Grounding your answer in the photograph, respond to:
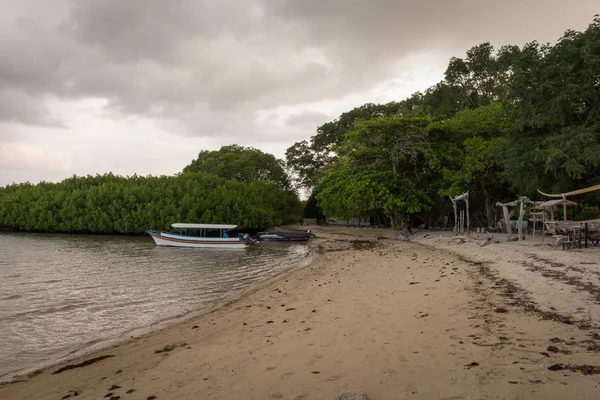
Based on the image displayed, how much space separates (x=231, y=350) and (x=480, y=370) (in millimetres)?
4281

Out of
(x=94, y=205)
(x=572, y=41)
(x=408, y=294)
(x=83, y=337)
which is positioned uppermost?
(x=572, y=41)

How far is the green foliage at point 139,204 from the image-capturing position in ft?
162

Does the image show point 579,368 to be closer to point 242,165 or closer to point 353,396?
point 353,396

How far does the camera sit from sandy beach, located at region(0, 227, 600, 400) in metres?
4.47

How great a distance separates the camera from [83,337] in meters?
9.01

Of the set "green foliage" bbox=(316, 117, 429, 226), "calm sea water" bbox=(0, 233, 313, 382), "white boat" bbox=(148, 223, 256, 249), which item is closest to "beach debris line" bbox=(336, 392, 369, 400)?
"calm sea water" bbox=(0, 233, 313, 382)

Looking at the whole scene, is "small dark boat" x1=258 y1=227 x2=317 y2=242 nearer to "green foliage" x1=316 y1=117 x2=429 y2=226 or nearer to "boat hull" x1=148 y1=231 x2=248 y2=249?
"green foliage" x1=316 y1=117 x2=429 y2=226

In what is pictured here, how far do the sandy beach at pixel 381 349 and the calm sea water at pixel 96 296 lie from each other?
1.27 metres

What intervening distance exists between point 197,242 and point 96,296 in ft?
66.9

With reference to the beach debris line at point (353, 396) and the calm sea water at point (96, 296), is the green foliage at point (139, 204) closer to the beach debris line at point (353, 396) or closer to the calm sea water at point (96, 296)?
the calm sea water at point (96, 296)

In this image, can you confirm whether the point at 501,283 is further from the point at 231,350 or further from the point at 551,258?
the point at 231,350

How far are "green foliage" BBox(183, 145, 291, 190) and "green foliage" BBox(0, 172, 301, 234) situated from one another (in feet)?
22.8

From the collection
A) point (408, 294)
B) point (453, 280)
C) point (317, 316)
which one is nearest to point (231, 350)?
point (317, 316)

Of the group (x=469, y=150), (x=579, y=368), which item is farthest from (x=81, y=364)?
(x=469, y=150)
